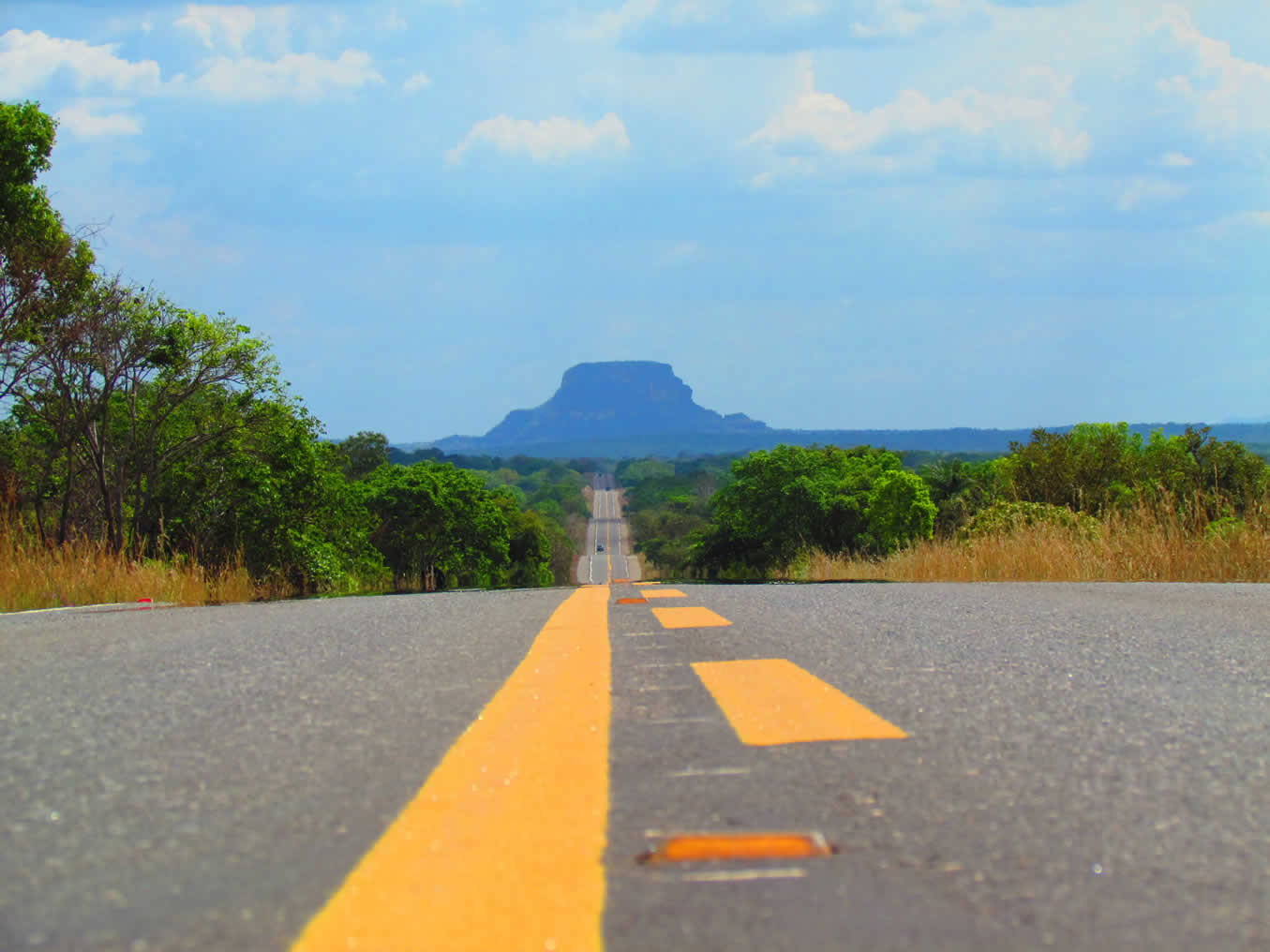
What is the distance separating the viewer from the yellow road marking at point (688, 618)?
5066 mm

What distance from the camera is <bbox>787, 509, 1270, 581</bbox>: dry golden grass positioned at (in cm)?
933

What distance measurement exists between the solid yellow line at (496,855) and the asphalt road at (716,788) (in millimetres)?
36

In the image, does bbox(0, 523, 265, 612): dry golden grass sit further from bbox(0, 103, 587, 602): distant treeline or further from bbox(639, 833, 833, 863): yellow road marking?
bbox(639, 833, 833, 863): yellow road marking

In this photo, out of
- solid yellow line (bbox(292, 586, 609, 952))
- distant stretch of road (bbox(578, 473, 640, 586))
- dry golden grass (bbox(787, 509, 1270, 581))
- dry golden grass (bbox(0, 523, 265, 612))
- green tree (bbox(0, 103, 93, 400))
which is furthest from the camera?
distant stretch of road (bbox(578, 473, 640, 586))

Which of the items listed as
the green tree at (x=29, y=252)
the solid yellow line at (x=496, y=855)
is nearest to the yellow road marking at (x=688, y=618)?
the solid yellow line at (x=496, y=855)

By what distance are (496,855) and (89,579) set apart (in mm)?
7665

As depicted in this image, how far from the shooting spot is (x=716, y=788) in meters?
2.16

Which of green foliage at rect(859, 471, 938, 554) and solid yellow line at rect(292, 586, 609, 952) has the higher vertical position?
solid yellow line at rect(292, 586, 609, 952)

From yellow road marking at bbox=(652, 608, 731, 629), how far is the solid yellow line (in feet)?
6.94

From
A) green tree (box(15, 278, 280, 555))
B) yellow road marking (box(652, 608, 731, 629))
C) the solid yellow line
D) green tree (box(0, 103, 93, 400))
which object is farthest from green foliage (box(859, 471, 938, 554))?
the solid yellow line

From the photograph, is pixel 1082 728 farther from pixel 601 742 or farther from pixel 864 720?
pixel 601 742

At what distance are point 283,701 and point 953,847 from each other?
2078 millimetres

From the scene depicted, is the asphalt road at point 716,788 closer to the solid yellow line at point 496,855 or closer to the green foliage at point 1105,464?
the solid yellow line at point 496,855

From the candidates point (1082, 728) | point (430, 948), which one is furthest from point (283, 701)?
point (1082, 728)
